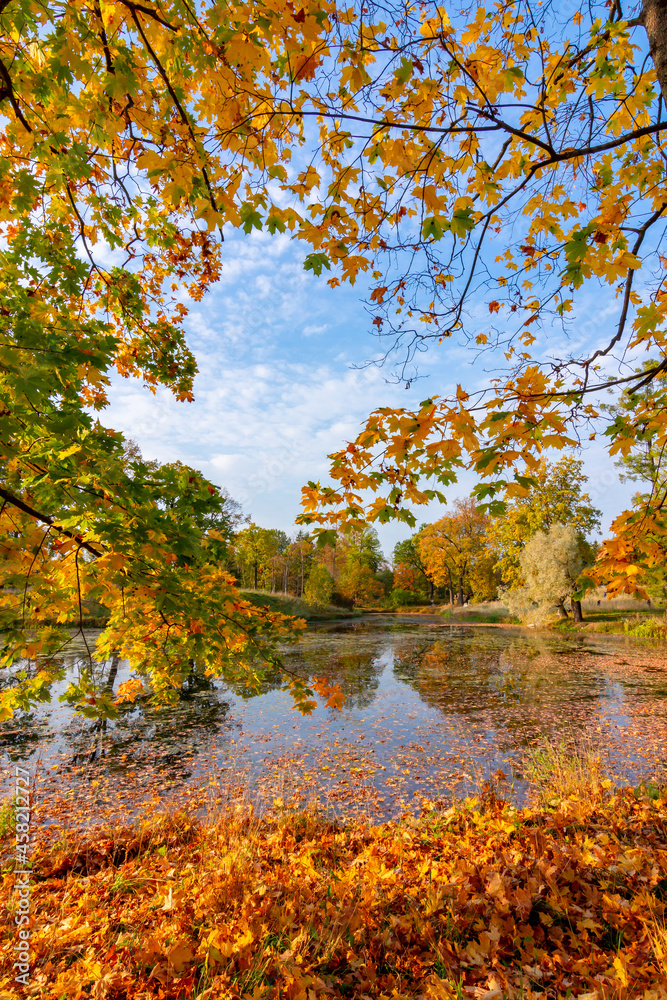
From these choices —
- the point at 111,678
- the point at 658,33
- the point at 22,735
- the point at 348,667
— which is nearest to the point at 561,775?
the point at 658,33

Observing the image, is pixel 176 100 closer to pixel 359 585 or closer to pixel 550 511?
pixel 550 511

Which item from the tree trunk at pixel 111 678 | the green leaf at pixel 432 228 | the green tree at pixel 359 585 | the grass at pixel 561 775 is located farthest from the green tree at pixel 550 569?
the green leaf at pixel 432 228

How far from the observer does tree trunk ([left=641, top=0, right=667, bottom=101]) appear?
2.18 metres

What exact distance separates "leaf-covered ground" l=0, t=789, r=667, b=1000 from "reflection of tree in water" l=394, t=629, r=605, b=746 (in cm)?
449

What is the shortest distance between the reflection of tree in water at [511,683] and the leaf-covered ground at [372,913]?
4.49m

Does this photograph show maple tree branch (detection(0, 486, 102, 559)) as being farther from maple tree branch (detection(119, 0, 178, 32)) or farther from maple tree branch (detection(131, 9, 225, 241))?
maple tree branch (detection(119, 0, 178, 32))

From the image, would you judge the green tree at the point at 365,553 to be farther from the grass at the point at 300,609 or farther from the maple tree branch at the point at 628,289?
the maple tree branch at the point at 628,289

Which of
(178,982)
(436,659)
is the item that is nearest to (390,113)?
(178,982)

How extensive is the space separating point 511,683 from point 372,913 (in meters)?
10.5

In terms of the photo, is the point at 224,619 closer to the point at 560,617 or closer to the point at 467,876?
the point at 467,876

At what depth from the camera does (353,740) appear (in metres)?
7.83

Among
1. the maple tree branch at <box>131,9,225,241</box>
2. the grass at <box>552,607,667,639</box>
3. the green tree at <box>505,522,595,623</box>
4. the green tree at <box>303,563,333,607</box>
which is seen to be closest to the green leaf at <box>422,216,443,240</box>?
the maple tree branch at <box>131,9,225,241</box>

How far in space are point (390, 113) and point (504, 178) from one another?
1.16 meters

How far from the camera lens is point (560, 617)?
2433cm
